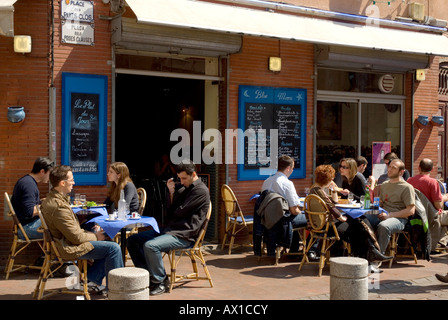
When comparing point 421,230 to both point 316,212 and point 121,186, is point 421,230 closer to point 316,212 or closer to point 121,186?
point 316,212

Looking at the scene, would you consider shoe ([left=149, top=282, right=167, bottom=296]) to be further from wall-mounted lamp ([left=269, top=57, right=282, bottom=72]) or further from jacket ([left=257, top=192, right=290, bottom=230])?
wall-mounted lamp ([left=269, top=57, right=282, bottom=72])

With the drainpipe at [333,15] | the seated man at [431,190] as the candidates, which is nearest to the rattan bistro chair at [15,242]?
the drainpipe at [333,15]

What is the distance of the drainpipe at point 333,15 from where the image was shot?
10.3m

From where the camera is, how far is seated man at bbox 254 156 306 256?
857 centimetres

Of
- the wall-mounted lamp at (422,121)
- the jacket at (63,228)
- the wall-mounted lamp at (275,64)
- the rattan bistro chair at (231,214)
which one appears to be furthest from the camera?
the wall-mounted lamp at (422,121)

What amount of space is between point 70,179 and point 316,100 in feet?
19.3

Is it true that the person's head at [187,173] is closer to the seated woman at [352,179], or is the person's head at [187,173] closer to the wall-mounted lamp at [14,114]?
the wall-mounted lamp at [14,114]

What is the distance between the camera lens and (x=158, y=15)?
27.5ft

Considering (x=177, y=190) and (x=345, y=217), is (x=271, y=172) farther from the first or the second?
(x=177, y=190)

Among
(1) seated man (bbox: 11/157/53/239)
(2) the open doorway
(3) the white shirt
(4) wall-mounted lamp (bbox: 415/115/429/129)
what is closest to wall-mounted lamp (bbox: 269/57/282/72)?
(2) the open doorway

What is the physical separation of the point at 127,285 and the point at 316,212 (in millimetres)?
3698

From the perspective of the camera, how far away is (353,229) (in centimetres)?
830

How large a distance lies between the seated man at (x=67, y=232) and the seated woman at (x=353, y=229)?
10.1 feet

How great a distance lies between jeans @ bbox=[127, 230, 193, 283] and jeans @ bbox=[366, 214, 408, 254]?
9.16 feet
